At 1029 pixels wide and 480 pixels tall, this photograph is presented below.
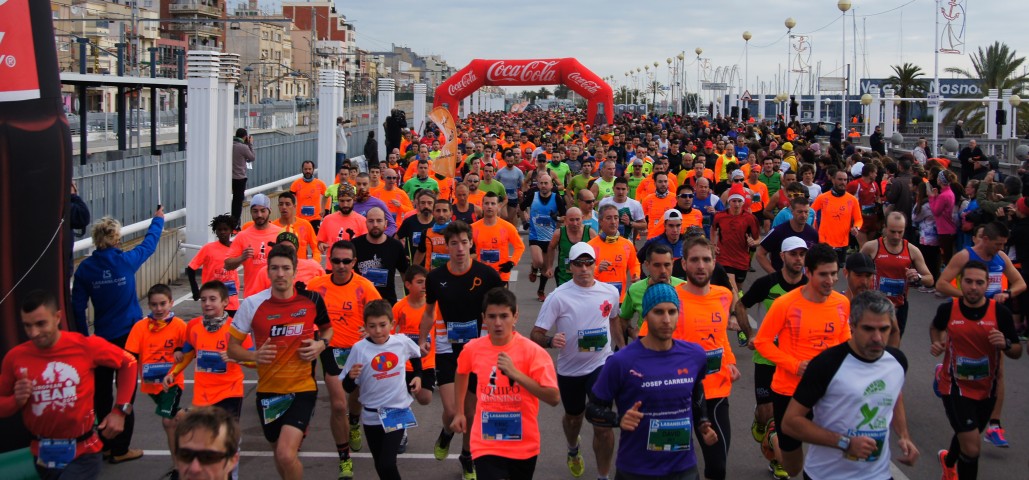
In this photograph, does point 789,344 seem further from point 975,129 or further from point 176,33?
point 176,33

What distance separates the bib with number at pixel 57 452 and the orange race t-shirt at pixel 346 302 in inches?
97.5

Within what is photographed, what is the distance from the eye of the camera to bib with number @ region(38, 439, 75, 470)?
6.02 meters

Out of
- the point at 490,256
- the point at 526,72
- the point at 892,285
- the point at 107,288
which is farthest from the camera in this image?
the point at 526,72

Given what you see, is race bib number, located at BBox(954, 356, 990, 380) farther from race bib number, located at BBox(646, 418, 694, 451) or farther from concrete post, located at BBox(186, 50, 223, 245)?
concrete post, located at BBox(186, 50, 223, 245)

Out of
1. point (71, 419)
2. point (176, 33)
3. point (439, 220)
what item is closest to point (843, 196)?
point (439, 220)

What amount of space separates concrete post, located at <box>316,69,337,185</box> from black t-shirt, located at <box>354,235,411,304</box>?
14242 millimetres

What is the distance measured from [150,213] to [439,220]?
303 inches

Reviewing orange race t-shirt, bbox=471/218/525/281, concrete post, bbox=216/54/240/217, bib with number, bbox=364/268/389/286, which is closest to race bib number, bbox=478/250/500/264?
orange race t-shirt, bbox=471/218/525/281

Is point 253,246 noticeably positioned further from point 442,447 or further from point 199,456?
point 199,456

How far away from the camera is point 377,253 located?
33.0ft

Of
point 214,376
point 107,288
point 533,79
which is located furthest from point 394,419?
point 533,79

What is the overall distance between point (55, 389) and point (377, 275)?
429 cm

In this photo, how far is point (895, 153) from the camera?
100 feet

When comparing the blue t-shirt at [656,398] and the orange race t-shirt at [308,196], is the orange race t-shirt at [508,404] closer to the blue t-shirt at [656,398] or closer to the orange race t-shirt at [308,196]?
the blue t-shirt at [656,398]
